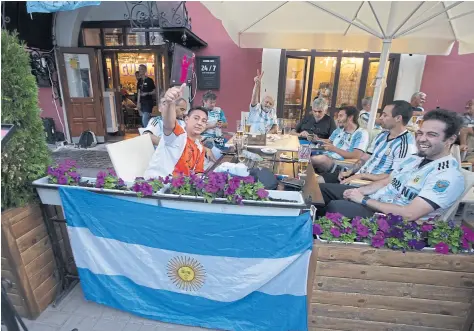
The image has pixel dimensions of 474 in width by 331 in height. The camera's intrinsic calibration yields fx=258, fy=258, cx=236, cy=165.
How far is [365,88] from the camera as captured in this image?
20.8 feet

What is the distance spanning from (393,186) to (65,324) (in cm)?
261

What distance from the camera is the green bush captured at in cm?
157

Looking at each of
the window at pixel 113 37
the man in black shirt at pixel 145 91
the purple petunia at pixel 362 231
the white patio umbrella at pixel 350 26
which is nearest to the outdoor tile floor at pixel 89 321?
the purple petunia at pixel 362 231

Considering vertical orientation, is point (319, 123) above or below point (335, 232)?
above

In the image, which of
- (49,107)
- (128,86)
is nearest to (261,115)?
(49,107)

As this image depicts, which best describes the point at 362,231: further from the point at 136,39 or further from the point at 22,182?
the point at 136,39

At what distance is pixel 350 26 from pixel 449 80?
364 centimetres

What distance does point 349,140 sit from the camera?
3500mm

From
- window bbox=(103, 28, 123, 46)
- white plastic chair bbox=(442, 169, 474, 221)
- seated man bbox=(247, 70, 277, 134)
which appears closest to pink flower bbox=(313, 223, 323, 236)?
white plastic chair bbox=(442, 169, 474, 221)

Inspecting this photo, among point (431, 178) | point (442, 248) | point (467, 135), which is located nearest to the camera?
point (442, 248)

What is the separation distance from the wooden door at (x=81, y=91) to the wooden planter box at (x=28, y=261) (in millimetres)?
5296

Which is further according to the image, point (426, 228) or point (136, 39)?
point (136, 39)

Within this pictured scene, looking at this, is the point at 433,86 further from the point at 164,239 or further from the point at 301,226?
the point at 164,239

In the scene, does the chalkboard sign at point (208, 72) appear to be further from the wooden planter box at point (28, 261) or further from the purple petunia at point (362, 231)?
the purple petunia at point (362, 231)
